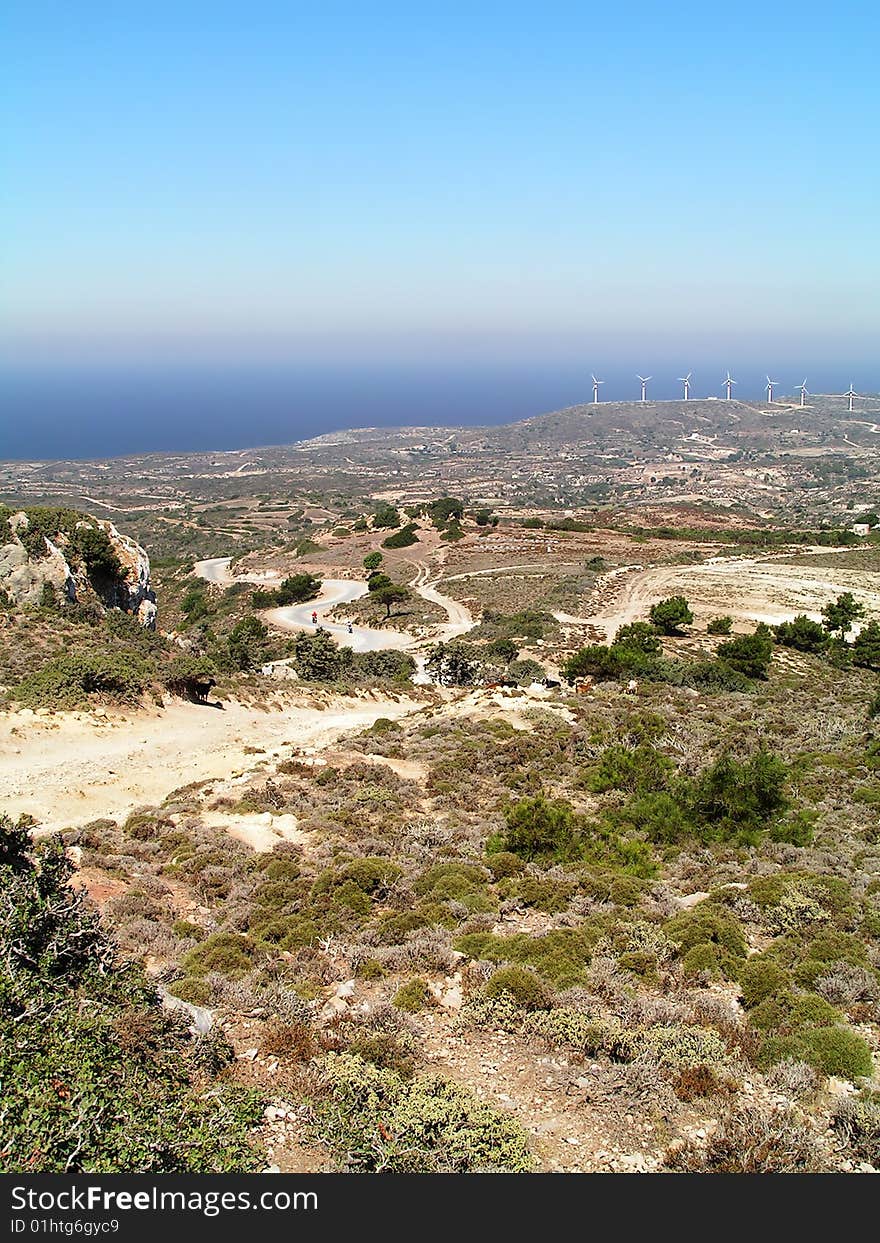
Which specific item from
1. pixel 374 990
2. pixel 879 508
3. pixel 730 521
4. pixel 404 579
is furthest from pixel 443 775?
pixel 879 508

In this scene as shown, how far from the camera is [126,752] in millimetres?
22219

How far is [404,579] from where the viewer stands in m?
65.9

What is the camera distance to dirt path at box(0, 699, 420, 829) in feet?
60.1

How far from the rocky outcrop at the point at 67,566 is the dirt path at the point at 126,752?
8.60m

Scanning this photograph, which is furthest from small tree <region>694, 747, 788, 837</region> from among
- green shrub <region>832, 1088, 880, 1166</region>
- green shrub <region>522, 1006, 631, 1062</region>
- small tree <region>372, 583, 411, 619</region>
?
small tree <region>372, 583, 411, 619</region>

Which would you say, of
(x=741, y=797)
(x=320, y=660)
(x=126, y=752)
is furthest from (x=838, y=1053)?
(x=320, y=660)

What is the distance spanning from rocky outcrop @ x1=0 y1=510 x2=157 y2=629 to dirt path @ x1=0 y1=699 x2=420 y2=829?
8.60 metres

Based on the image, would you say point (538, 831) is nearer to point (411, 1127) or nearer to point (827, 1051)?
point (827, 1051)

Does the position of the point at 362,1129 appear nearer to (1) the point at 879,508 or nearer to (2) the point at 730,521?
(2) the point at 730,521

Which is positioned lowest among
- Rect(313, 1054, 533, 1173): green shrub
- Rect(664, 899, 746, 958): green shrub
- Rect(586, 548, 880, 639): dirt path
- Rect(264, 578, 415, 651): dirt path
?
Rect(264, 578, 415, 651): dirt path

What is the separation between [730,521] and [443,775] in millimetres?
87857

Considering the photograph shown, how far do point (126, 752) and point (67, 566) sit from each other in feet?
43.4

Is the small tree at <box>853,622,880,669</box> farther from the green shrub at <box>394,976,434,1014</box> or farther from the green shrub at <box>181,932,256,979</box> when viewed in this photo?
the green shrub at <box>181,932,256,979</box>

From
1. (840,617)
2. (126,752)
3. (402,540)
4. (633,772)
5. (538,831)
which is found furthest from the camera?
(402,540)
